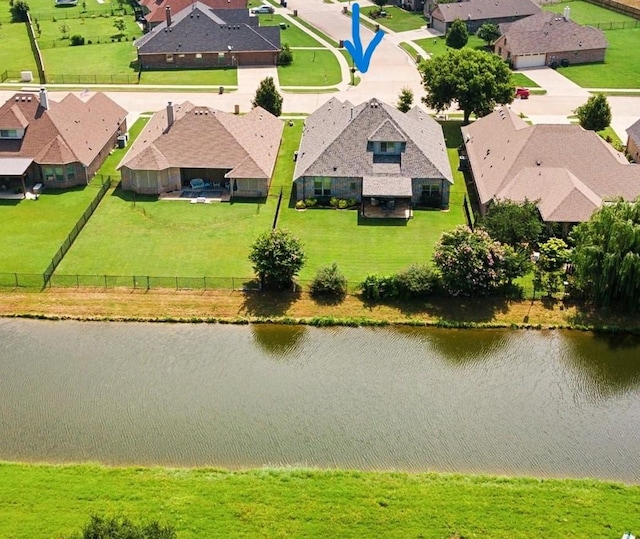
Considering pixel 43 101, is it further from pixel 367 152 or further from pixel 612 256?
pixel 612 256

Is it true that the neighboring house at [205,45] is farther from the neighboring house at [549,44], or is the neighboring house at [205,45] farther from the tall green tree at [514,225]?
the tall green tree at [514,225]

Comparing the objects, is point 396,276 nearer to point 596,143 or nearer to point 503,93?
point 596,143

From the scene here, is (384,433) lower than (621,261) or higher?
lower

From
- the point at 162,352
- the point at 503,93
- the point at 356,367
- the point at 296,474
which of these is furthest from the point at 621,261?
the point at 503,93

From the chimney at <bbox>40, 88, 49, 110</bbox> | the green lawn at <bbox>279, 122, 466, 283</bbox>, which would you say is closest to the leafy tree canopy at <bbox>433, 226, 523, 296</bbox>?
the green lawn at <bbox>279, 122, 466, 283</bbox>

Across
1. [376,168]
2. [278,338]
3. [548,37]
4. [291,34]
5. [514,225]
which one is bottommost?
[278,338]

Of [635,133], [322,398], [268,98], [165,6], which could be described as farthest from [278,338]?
[165,6]
